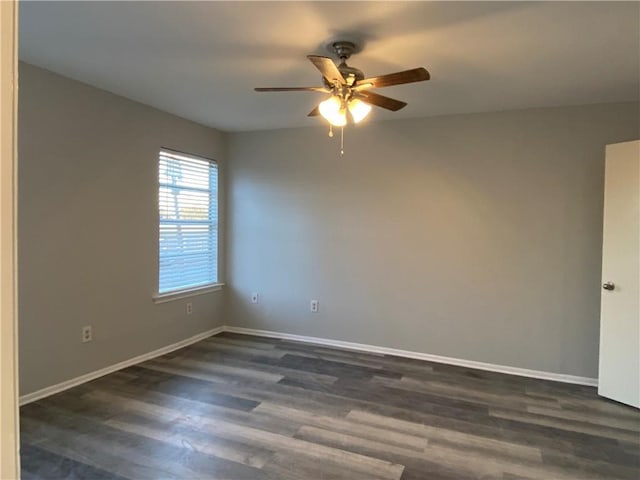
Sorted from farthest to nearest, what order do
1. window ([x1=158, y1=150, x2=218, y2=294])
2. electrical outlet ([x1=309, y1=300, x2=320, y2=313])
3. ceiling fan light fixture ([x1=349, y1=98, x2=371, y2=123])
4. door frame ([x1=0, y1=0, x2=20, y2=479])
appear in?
electrical outlet ([x1=309, y1=300, x2=320, y2=313])
window ([x1=158, y1=150, x2=218, y2=294])
ceiling fan light fixture ([x1=349, y1=98, x2=371, y2=123])
door frame ([x1=0, y1=0, x2=20, y2=479])

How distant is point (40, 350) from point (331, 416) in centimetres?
218

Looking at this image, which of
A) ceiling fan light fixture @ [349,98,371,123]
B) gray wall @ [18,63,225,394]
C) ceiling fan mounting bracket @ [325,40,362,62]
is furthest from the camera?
gray wall @ [18,63,225,394]

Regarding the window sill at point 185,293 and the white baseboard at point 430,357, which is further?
the window sill at point 185,293

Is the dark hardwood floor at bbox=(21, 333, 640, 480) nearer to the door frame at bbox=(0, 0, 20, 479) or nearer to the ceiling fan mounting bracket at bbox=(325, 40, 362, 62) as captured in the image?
the door frame at bbox=(0, 0, 20, 479)

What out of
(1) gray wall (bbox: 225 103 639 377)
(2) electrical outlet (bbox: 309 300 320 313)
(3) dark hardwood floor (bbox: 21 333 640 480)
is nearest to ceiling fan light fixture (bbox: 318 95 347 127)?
(1) gray wall (bbox: 225 103 639 377)

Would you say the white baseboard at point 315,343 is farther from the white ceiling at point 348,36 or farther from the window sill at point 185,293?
the white ceiling at point 348,36

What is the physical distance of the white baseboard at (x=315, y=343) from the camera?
3170mm

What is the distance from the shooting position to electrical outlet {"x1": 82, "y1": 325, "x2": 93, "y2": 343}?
333 cm

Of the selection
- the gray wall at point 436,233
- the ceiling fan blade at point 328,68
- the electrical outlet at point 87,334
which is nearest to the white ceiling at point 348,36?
the ceiling fan blade at point 328,68

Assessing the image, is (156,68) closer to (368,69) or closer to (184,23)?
(184,23)

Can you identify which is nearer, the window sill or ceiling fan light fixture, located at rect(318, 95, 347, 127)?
ceiling fan light fixture, located at rect(318, 95, 347, 127)

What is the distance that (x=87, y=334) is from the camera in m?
3.37

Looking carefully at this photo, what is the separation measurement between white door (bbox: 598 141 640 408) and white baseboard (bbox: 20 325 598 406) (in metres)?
0.41

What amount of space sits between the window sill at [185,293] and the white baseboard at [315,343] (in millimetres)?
478
